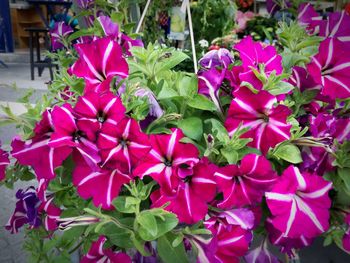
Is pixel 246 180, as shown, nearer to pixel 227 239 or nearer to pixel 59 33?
pixel 227 239

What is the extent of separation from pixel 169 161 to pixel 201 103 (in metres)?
0.14

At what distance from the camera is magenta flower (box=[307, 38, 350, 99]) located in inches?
31.0

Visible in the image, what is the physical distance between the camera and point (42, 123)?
697 millimetres

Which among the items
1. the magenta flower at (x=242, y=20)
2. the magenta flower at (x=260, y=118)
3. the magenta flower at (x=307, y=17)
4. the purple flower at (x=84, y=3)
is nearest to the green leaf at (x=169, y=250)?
the magenta flower at (x=260, y=118)

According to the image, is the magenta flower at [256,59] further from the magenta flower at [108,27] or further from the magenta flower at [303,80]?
the magenta flower at [108,27]

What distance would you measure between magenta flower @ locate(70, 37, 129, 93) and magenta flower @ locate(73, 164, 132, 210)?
6.1 inches

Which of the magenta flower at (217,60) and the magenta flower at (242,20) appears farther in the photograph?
the magenta flower at (242,20)

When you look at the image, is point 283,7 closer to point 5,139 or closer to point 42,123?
point 42,123

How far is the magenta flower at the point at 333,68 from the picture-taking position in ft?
2.58

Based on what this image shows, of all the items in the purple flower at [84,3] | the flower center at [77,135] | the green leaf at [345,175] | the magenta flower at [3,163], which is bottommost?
the magenta flower at [3,163]

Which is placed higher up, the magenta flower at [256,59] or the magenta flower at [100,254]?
the magenta flower at [256,59]

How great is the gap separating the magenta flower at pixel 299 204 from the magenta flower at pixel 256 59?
7.5 inches

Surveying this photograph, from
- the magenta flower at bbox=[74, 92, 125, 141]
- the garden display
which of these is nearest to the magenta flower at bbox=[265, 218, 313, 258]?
the garden display

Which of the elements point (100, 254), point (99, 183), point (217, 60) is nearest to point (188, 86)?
point (217, 60)
